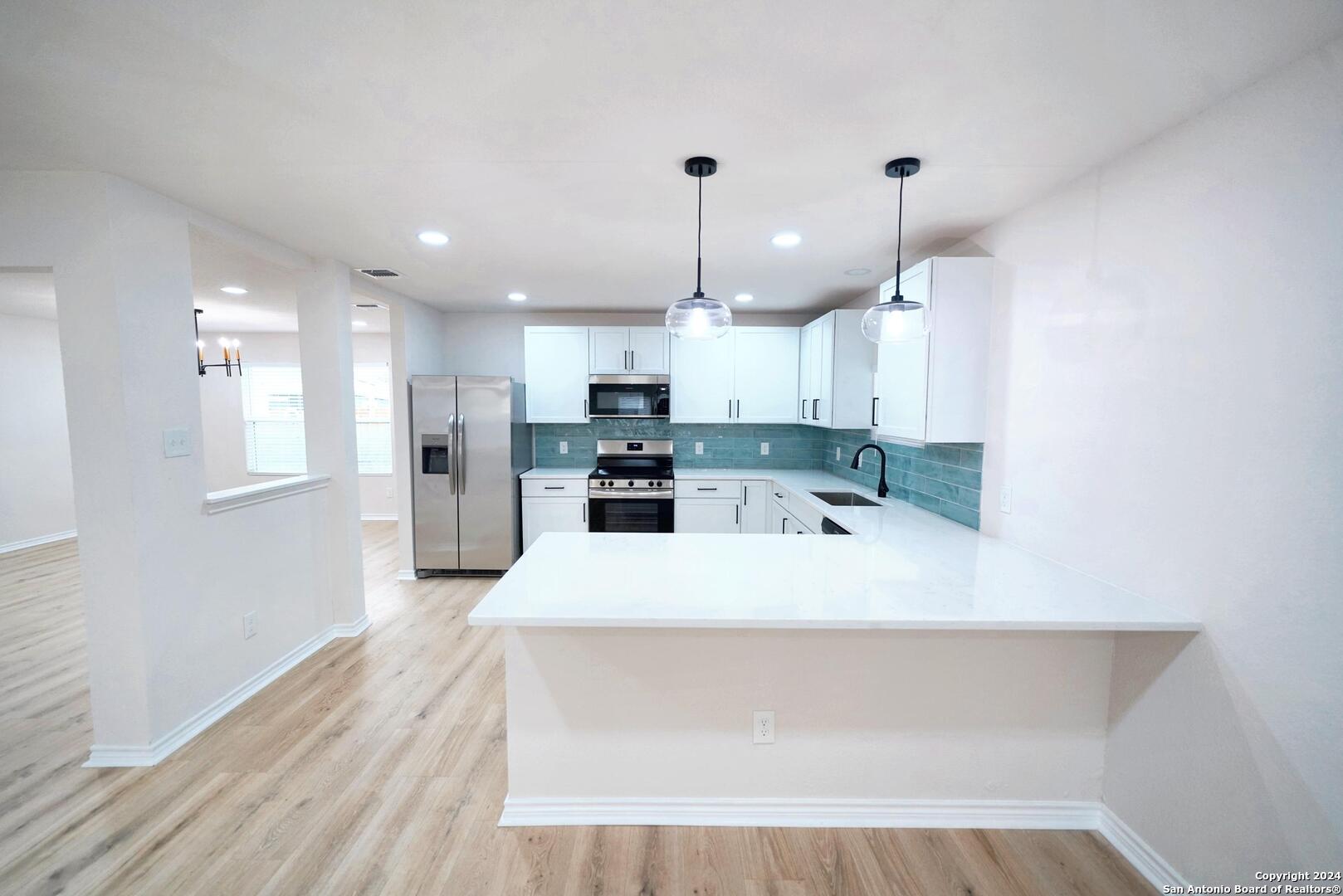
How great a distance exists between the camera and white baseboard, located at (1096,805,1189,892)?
4.82 feet

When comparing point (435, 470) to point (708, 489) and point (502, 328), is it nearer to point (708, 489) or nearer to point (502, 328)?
point (502, 328)

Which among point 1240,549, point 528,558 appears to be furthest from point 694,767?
point 1240,549

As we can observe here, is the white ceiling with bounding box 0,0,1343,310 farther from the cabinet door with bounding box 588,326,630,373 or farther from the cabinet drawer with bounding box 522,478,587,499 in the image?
the cabinet drawer with bounding box 522,478,587,499

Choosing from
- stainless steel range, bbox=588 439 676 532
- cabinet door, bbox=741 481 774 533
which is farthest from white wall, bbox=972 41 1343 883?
stainless steel range, bbox=588 439 676 532

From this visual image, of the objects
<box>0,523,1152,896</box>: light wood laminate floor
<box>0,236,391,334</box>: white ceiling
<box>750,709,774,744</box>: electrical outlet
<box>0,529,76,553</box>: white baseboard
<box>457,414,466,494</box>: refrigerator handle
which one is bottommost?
<box>0,523,1152,896</box>: light wood laminate floor

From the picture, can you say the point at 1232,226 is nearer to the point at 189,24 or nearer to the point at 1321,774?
the point at 1321,774

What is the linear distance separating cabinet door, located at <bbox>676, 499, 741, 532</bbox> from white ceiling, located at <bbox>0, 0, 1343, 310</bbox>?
2516mm

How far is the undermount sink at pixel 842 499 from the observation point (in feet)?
10.9

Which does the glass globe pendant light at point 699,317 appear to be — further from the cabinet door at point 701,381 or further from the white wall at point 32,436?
the white wall at point 32,436

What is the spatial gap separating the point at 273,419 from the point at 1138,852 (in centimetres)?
782

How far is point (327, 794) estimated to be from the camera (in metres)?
1.84

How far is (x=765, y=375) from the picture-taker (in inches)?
174

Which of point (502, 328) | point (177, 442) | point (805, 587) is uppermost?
point (502, 328)

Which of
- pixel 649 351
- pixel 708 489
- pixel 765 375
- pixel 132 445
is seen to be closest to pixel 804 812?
pixel 708 489
